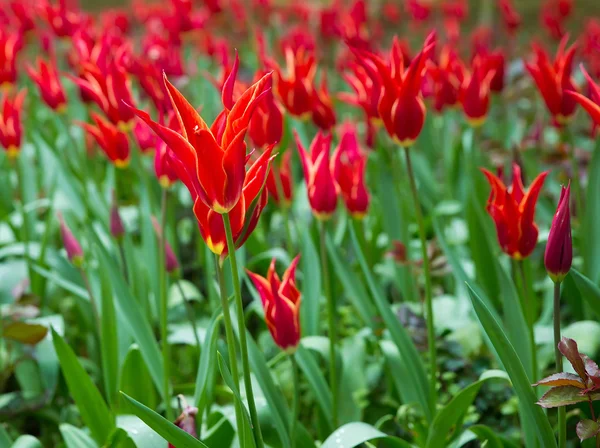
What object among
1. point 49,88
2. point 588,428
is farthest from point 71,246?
point 588,428

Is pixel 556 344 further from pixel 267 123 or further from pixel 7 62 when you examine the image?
pixel 7 62

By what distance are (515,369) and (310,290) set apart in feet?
2.22

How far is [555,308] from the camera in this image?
1.06 meters

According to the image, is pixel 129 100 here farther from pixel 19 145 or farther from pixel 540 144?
pixel 540 144

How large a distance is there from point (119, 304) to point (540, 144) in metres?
1.53

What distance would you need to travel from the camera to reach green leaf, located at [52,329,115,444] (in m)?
1.38

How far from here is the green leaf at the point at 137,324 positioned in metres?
1.46

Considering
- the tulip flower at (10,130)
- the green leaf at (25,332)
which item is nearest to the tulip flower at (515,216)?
the green leaf at (25,332)

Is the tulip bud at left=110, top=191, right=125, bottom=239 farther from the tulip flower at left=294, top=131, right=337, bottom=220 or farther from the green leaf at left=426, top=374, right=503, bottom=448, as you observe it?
the green leaf at left=426, top=374, right=503, bottom=448

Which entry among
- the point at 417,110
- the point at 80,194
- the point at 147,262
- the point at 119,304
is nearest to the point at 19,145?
the point at 80,194

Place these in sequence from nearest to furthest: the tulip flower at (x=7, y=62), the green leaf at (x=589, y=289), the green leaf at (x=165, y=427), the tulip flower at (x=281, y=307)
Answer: the green leaf at (x=165, y=427), the tulip flower at (x=281, y=307), the green leaf at (x=589, y=289), the tulip flower at (x=7, y=62)

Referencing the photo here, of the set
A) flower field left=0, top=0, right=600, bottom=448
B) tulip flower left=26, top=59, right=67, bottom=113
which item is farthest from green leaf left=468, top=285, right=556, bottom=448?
tulip flower left=26, top=59, right=67, bottom=113

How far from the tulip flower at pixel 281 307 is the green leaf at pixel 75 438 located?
44 cm

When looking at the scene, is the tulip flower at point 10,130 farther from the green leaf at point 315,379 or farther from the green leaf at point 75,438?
the green leaf at point 315,379
